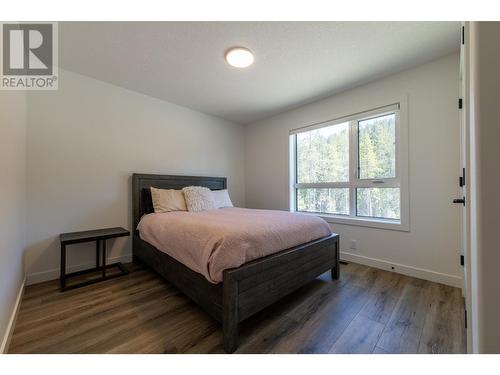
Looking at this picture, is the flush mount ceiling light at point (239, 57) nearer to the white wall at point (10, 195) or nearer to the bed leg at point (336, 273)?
the white wall at point (10, 195)

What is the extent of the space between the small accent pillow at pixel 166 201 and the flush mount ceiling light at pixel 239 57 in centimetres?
175

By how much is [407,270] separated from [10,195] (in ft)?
12.2

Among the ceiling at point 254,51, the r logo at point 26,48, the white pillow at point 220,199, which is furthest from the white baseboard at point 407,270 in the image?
the r logo at point 26,48

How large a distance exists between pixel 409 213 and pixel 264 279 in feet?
6.24

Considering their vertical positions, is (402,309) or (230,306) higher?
(230,306)

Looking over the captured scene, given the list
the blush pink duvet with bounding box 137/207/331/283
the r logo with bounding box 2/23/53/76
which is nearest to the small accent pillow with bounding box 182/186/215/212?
the blush pink duvet with bounding box 137/207/331/283

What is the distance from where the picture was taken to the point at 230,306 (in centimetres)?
123

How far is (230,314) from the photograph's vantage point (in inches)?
48.4

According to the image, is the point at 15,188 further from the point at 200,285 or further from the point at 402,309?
the point at 402,309

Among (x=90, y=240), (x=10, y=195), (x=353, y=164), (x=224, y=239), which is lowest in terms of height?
(x=90, y=240)

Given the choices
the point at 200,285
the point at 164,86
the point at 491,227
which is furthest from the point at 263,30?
the point at 200,285

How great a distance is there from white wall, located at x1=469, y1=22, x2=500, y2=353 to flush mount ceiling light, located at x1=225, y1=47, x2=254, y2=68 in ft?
5.61

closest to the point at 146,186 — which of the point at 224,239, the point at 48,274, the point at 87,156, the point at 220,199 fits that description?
the point at 87,156

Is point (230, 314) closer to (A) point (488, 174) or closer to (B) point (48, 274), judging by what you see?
(A) point (488, 174)
